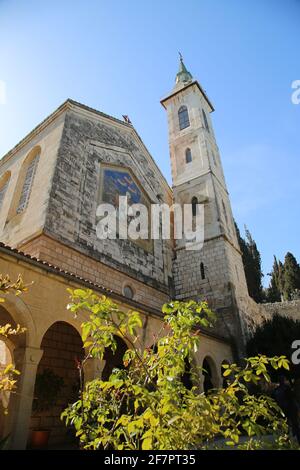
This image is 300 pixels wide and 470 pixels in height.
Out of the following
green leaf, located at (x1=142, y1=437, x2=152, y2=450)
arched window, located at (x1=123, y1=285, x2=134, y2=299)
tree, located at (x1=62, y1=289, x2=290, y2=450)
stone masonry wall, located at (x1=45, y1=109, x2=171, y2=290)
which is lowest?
Result: green leaf, located at (x1=142, y1=437, x2=152, y2=450)

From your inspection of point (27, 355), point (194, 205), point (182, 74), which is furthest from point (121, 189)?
point (182, 74)

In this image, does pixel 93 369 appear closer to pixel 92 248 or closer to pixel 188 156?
pixel 92 248

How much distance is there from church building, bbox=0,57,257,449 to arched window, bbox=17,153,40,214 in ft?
0.27

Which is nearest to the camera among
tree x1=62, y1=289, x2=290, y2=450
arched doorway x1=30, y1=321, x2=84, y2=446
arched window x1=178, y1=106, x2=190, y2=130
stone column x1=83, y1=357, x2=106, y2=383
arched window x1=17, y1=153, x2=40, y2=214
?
tree x1=62, y1=289, x2=290, y2=450

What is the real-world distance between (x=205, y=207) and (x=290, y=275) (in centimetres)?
1850

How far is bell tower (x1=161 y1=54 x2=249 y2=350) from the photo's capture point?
517 inches

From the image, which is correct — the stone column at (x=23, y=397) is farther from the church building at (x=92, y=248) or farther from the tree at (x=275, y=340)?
the tree at (x=275, y=340)

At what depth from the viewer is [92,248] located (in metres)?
10.5

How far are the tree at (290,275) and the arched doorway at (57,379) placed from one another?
25.5 m

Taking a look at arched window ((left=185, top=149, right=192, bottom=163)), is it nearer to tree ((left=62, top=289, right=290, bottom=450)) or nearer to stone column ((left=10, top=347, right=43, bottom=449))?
stone column ((left=10, top=347, right=43, bottom=449))

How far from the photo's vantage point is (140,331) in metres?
7.45

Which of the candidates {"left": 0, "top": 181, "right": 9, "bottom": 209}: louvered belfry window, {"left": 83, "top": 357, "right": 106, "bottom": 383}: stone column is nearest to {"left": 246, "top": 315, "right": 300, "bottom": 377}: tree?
{"left": 83, "top": 357, "right": 106, "bottom": 383}: stone column

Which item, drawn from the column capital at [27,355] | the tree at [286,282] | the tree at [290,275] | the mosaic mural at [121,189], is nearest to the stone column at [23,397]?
the column capital at [27,355]
